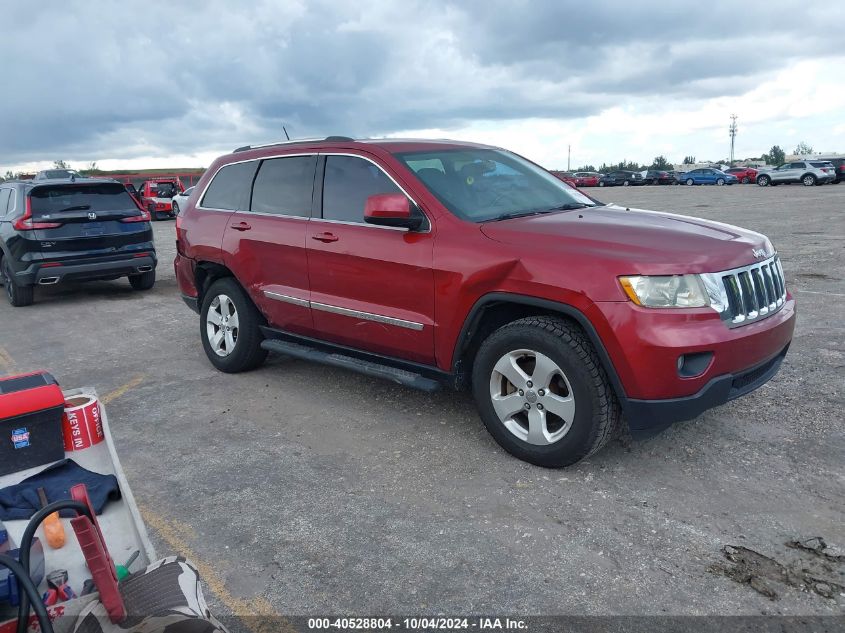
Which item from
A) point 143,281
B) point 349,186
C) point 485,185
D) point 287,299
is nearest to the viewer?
point 485,185

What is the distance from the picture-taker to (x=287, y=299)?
17.2ft

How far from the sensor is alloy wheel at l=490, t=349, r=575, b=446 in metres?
3.81

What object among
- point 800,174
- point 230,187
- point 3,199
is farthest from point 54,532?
point 800,174

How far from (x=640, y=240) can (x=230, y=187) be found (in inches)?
142

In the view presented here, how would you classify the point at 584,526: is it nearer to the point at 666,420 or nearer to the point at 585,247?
the point at 666,420

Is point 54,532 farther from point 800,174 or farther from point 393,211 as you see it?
point 800,174

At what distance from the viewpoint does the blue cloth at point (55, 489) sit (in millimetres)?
2613

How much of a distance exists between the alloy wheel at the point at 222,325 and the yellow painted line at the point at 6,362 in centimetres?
201

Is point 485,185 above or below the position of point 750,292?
above

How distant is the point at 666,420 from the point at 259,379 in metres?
3.46

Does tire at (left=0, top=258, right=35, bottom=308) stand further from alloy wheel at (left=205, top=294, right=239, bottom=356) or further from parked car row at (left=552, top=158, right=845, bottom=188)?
parked car row at (left=552, top=158, right=845, bottom=188)

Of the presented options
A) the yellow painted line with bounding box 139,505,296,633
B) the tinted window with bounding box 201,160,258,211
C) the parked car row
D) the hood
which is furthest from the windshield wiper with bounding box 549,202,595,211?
the parked car row

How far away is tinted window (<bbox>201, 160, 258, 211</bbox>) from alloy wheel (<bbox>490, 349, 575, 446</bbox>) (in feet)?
9.47

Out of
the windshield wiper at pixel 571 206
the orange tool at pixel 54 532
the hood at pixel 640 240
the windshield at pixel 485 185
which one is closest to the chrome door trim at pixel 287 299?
the windshield at pixel 485 185
